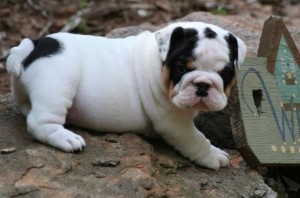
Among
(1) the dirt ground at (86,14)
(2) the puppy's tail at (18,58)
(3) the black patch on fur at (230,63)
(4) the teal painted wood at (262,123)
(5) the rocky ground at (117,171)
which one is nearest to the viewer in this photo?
(5) the rocky ground at (117,171)

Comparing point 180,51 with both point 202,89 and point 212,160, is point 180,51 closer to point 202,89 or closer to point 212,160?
point 202,89

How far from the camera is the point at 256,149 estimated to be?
11.1 feet

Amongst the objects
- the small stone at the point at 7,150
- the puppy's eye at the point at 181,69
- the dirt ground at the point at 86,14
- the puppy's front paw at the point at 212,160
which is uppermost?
the puppy's eye at the point at 181,69

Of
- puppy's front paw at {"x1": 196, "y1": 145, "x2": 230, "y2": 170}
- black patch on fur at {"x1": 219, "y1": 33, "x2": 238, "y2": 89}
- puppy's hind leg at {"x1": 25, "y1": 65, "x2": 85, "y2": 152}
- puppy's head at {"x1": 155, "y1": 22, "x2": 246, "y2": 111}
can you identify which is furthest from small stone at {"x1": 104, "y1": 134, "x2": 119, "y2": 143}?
black patch on fur at {"x1": 219, "y1": 33, "x2": 238, "y2": 89}

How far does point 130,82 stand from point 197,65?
0.47 m

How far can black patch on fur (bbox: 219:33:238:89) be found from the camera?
311 centimetres

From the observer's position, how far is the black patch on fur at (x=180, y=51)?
305cm

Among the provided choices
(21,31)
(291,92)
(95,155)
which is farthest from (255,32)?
(21,31)

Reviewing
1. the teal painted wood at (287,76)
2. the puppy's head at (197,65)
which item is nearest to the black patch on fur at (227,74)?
the puppy's head at (197,65)

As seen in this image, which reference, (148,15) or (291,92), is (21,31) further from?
(291,92)

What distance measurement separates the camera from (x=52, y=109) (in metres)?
3.10

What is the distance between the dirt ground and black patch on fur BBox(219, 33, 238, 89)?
3.64m

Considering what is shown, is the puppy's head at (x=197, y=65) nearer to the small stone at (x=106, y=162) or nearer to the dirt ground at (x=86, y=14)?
the small stone at (x=106, y=162)

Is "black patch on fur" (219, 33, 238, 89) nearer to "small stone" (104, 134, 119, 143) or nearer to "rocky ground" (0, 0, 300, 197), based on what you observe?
"rocky ground" (0, 0, 300, 197)
